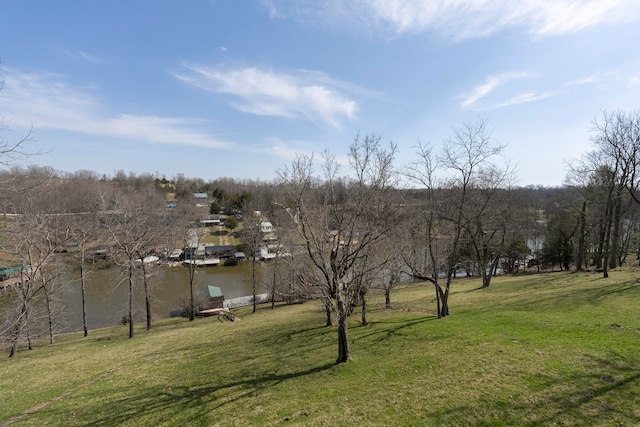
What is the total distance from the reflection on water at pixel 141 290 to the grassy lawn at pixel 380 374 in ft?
24.3

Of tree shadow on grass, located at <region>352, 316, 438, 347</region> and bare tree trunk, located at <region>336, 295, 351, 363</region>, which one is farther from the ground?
bare tree trunk, located at <region>336, 295, 351, 363</region>

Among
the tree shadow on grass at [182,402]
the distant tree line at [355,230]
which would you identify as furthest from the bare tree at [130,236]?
the tree shadow on grass at [182,402]

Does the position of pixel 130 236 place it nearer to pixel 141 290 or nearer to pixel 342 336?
pixel 342 336

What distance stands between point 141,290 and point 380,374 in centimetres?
3100

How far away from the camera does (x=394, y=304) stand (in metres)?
18.7

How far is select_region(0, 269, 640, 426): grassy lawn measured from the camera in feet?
20.0

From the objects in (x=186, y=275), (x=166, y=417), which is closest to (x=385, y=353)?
(x=166, y=417)

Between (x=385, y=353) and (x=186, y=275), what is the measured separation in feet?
119

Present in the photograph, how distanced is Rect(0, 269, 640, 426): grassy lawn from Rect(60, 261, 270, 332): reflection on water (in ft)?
24.3

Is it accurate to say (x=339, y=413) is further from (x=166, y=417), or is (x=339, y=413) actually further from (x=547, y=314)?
(x=547, y=314)

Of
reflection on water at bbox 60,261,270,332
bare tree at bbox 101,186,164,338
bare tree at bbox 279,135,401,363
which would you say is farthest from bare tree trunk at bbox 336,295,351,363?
reflection on water at bbox 60,261,270,332

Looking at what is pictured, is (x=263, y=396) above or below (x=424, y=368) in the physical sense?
below

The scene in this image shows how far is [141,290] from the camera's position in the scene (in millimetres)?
31438

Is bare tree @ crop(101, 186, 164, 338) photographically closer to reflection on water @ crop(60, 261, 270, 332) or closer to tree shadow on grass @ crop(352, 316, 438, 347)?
reflection on water @ crop(60, 261, 270, 332)
